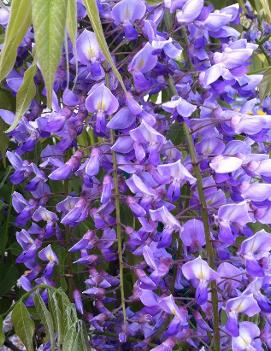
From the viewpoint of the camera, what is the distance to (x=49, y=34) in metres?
0.43

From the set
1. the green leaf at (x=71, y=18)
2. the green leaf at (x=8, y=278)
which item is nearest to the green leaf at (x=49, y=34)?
the green leaf at (x=71, y=18)

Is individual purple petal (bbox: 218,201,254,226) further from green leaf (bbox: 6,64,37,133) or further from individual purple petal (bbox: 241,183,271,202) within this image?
green leaf (bbox: 6,64,37,133)

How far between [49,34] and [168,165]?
0.20 m

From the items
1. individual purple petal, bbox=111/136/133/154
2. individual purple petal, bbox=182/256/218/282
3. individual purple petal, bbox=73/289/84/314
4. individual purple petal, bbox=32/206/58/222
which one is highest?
individual purple petal, bbox=111/136/133/154

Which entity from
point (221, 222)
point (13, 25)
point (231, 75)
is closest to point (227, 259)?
point (221, 222)

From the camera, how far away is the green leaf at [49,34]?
42 centimetres

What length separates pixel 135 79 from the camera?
617mm

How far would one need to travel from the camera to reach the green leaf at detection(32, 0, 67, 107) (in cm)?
42

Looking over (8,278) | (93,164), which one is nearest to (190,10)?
(93,164)

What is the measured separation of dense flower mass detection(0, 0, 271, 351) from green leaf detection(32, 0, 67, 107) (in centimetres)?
14

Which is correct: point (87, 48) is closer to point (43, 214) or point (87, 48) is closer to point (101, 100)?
point (101, 100)

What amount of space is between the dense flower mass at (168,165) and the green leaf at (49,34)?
0.14 m

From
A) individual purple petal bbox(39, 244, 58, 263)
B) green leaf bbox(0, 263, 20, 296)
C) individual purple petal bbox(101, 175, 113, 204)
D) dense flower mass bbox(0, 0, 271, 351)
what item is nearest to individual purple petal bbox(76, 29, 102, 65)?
dense flower mass bbox(0, 0, 271, 351)

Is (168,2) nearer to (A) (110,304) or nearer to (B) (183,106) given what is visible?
(B) (183,106)
